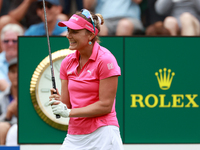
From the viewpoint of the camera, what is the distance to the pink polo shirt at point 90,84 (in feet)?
6.70

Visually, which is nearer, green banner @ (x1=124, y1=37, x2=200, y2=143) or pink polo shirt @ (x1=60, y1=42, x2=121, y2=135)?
pink polo shirt @ (x1=60, y1=42, x2=121, y2=135)

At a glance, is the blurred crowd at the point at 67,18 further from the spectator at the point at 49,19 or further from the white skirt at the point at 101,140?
the white skirt at the point at 101,140

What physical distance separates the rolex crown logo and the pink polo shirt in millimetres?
1764

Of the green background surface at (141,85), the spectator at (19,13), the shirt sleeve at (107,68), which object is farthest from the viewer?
the green background surface at (141,85)

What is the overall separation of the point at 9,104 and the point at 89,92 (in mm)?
1844

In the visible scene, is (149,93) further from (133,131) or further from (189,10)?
(189,10)

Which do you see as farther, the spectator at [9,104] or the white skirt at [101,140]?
the spectator at [9,104]

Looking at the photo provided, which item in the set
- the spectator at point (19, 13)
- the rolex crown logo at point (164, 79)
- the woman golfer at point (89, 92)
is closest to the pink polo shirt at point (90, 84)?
the woman golfer at point (89, 92)

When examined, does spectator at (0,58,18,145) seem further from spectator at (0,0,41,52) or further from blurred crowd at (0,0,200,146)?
spectator at (0,0,41,52)

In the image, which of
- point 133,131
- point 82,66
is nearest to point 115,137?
point 82,66

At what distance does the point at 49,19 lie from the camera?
371 centimetres

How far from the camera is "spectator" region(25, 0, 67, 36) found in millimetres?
3660

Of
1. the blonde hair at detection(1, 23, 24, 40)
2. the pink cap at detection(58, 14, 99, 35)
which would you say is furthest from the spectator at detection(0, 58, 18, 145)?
the pink cap at detection(58, 14, 99, 35)

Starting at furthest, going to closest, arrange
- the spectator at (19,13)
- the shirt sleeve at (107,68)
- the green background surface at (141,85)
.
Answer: the green background surface at (141,85) < the spectator at (19,13) < the shirt sleeve at (107,68)
